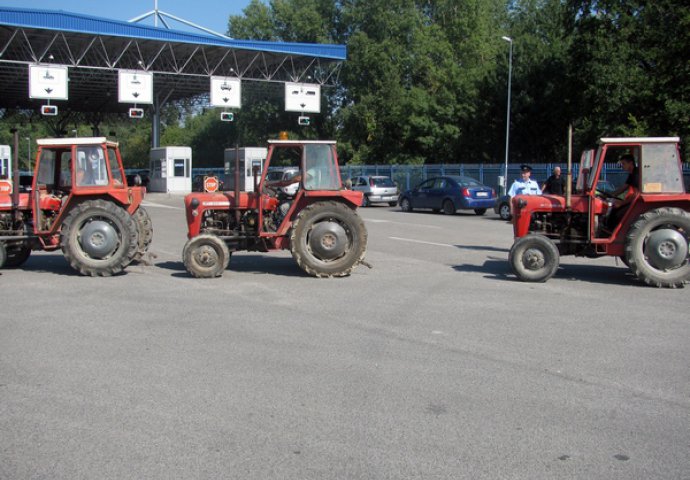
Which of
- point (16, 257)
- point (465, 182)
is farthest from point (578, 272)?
point (465, 182)

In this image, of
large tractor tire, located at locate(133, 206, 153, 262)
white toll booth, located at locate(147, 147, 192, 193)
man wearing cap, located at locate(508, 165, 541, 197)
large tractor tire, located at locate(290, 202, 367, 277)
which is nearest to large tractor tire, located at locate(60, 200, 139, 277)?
large tractor tire, located at locate(133, 206, 153, 262)

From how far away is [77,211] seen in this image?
468 inches

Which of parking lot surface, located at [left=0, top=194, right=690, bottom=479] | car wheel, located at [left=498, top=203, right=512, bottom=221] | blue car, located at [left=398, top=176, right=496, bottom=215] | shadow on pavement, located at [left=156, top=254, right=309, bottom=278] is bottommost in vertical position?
parking lot surface, located at [left=0, top=194, right=690, bottom=479]

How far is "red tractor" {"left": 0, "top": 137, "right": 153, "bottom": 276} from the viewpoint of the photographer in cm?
1188

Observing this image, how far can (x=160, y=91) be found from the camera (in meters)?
50.5

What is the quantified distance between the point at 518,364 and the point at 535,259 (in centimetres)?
487

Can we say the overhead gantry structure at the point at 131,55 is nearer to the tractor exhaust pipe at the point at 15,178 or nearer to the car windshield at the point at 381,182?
the car windshield at the point at 381,182

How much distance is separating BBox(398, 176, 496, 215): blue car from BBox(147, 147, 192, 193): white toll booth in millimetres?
22529

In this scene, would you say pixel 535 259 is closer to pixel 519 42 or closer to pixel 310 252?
pixel 310 252

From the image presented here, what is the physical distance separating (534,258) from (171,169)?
4038cm

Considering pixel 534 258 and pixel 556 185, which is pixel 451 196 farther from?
pixel 534 258

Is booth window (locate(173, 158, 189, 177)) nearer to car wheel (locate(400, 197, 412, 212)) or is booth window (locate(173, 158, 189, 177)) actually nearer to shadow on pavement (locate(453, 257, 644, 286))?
car wheel (locate(400, 197, 412, 212))

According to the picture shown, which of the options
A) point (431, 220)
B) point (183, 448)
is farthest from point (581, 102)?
point (183, 448)

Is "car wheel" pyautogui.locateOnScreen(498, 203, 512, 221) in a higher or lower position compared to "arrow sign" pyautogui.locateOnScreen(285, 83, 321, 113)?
lower
